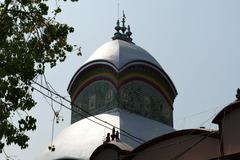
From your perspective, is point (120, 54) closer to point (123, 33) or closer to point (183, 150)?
point (123, 33)

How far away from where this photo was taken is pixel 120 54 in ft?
73.2

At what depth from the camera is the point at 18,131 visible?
8.98 m

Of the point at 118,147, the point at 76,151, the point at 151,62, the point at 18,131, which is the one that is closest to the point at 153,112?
the point at 151,62

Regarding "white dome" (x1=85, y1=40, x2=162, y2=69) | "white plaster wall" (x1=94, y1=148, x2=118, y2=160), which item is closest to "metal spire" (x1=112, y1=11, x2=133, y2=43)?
"white dome" (x1=85, y1=40, x2=162, y2=69)

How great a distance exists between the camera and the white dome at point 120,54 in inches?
867

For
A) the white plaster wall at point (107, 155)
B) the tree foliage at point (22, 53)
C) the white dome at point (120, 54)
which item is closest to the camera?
the tree foliage at point (22, 53)

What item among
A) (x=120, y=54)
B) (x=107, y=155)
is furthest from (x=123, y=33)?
(x=107, y=155)

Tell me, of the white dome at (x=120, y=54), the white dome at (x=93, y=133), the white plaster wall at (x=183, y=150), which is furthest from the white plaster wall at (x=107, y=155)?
the white dome at (x=120, y=54)

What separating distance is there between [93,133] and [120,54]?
4.65 meters

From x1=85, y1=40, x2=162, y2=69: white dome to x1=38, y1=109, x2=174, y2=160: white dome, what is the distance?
259 cm

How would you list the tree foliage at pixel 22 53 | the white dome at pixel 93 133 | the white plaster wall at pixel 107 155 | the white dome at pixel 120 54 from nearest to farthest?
the tree foliage at pixel 22 53 → the white plaster wall at pixel 107 155 → the white dome at pixel 93 133 → the white dome at pixel 120 54

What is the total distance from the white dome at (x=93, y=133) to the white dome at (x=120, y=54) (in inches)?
102

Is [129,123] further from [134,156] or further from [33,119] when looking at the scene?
[33,119]

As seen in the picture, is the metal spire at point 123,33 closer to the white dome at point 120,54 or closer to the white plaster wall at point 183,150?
the white dome at point 120,54
